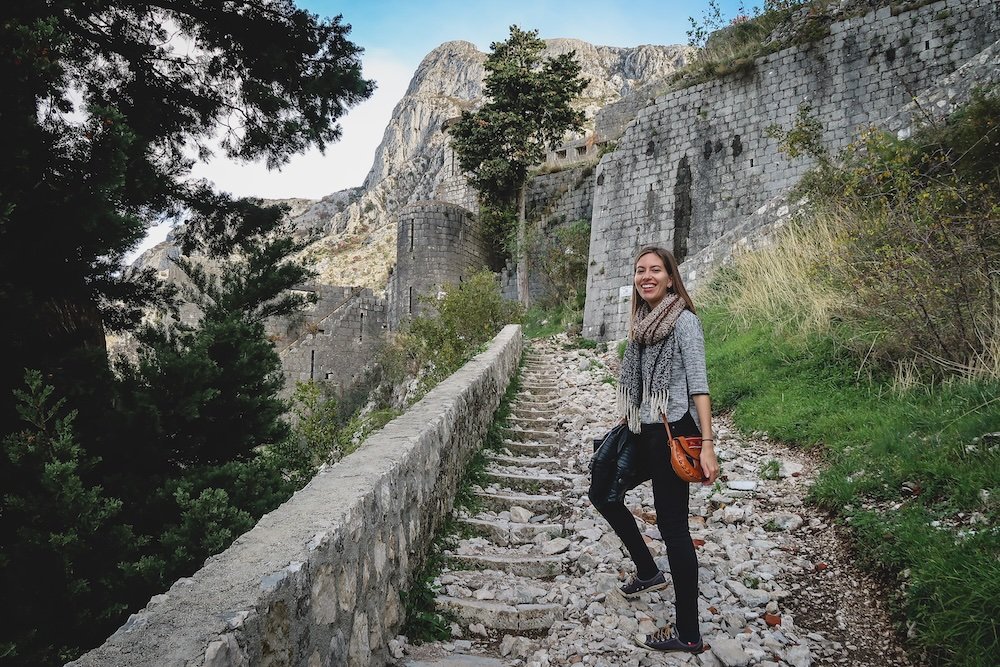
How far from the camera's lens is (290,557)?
5.78 ft

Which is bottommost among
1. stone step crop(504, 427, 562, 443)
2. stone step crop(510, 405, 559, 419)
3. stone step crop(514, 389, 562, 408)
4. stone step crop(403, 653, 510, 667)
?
stone step crop(403, 653, 510, 667)

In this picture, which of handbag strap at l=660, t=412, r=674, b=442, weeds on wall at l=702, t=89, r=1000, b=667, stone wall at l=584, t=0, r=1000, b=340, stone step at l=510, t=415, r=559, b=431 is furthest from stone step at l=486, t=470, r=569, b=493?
stone wall at l=584, t=0, r=1000, b=340

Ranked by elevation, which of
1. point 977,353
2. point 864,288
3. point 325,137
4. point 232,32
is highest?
point 232,32

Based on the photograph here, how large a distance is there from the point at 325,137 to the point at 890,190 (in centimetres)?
578

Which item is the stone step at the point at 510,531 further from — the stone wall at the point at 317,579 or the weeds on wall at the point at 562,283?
the weeds on wall at the point at 562,283

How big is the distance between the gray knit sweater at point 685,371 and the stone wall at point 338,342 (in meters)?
17.8

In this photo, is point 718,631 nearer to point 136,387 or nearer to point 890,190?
point 136,387

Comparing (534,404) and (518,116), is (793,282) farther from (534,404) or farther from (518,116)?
(518,116)

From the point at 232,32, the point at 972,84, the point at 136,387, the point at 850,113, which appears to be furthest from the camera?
the point at 850,113

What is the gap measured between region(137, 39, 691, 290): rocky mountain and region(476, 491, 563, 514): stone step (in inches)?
138

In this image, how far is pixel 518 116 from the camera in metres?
18.1

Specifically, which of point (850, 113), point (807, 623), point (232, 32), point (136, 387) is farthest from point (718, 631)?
point (850, 113)

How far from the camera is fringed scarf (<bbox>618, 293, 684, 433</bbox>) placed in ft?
8.38

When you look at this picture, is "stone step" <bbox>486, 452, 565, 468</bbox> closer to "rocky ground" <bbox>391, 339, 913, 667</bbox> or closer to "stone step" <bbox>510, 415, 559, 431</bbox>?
"rocky ground" <bbox>391, 339, 913, 667</bbox>
